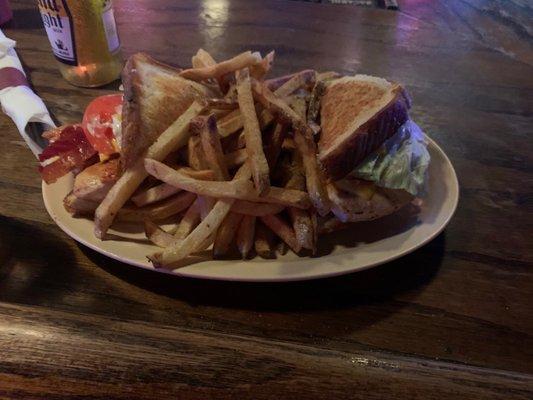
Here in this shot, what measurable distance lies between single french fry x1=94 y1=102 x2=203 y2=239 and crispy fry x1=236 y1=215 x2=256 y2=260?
31 cm

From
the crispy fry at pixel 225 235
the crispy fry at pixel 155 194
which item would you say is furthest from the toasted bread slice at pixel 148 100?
the crispy fry at pixel 225 235

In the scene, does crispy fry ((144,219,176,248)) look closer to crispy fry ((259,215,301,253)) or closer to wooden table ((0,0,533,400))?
wooden table ((0,0,533,400))

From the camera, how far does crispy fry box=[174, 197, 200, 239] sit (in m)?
1.35

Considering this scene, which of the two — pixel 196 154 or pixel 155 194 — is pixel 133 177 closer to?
pixel 155 194

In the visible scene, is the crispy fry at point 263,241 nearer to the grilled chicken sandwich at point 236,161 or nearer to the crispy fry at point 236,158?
the grilled chicken sandwich at point 236,161

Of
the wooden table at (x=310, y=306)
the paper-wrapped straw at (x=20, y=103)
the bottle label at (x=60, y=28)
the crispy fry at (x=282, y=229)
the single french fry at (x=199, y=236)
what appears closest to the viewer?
the wooden table at (x=310, y=306)

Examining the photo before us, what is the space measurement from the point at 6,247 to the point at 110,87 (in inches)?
43.3

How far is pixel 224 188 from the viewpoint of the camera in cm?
127

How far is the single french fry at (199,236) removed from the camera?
122cm

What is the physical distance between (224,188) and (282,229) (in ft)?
0.71

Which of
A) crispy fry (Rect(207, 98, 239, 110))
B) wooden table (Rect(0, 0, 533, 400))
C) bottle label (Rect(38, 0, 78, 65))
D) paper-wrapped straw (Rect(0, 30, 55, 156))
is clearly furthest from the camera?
bottle label (Rect(38, 0, 78, 65))

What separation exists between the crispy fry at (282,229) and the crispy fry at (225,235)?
10cm

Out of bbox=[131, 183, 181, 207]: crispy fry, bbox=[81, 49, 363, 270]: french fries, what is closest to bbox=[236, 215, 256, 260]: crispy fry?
bbox=[81, 49, 363, 270]: french fries

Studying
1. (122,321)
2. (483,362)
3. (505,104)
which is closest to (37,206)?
(122,321)
